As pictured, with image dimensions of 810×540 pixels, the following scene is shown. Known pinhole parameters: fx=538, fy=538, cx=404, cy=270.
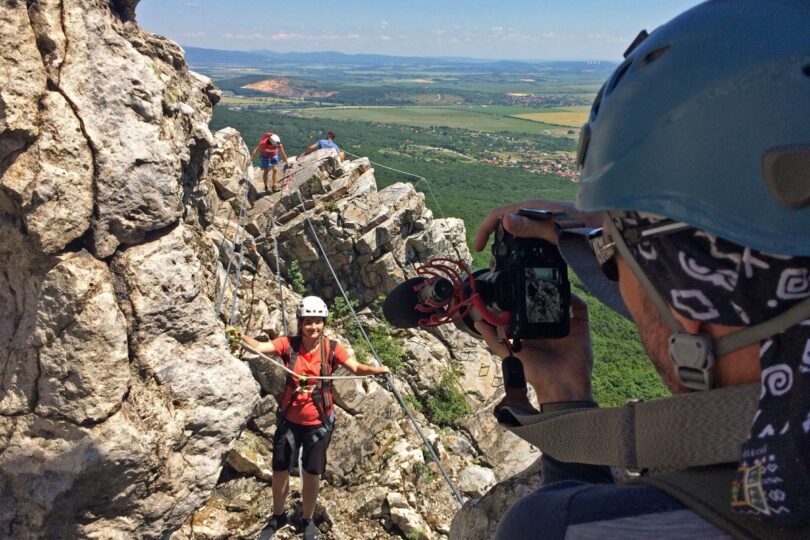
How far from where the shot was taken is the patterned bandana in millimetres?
780

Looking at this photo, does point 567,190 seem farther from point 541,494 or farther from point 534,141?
point 541,494

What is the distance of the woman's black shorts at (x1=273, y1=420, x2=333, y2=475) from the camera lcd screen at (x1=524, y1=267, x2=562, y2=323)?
4306mm

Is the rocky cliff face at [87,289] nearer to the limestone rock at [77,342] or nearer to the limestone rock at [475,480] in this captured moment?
the limestone rock at [77,342]

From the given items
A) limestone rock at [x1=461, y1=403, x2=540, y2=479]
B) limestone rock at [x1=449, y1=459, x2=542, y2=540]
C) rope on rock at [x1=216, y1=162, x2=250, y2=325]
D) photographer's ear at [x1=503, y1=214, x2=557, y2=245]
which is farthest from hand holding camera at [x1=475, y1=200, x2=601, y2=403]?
limestone rock at [x1=461, y1=403, x2=540, y2=479]

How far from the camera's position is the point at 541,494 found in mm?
1057

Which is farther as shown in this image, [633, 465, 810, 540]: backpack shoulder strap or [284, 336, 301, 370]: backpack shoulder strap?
[284, 336, 301, 370]: backpack shoulder strap

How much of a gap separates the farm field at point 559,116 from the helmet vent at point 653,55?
123 metres

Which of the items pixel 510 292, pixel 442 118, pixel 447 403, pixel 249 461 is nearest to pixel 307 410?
pixel 249 461

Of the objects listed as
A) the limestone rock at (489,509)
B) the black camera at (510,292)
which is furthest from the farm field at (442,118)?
the black camera at (510,292)

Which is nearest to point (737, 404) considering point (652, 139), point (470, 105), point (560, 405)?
point (652, 139)

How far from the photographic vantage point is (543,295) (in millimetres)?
1734

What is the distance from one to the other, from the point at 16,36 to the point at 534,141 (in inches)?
3968

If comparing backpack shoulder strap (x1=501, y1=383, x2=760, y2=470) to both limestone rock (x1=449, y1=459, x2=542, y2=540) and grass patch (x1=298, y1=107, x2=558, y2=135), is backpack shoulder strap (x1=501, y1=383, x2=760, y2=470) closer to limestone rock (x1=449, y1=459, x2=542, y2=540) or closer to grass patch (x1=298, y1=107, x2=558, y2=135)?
limestone rock (x1=449, y1=459, x2=542, y2=540)

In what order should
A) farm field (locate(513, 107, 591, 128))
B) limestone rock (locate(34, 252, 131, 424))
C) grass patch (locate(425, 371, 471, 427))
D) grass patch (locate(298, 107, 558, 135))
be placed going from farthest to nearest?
farm field (locate(513, 107, 591, 128)), grass patch (locate(298, 107, 558, 135)), grass patch (locate(425, 371, 471, 427)), limestone rock (locate(34, 252, 131, 424))
